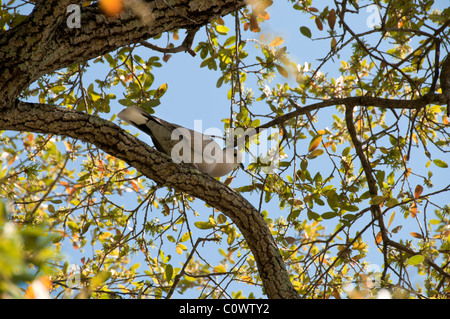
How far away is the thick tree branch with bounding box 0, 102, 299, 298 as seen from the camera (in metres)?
1.96

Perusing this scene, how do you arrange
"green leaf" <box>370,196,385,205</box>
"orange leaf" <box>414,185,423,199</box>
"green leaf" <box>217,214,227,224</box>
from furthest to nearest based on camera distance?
"green leaf" <box>217,214,227,224</box>
"orange leaf" <box>414,185,423,199</box>
"green leaf" <box>370,196,385,205</box>

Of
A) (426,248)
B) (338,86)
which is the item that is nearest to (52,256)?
(426,248)

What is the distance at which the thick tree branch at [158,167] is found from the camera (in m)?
1.96

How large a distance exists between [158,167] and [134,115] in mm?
735

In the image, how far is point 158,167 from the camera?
2.29 meters

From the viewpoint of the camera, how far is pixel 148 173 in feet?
7.60

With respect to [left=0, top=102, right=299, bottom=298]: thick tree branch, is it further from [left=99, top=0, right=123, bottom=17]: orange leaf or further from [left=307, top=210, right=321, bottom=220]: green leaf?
[left=99, top=0, right=123, bottom=17]: orange leaf

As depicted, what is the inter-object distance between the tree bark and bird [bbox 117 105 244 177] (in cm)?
69

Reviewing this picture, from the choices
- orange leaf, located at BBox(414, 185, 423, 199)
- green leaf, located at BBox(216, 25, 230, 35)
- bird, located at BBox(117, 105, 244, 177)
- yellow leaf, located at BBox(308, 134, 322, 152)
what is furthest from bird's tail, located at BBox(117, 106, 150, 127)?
orange leaf, located at BBox(414, 185, 423, 199)

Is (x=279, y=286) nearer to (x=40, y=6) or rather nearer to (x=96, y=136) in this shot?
(x=96, y=136)

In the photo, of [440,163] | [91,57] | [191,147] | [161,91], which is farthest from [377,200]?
[91,57]

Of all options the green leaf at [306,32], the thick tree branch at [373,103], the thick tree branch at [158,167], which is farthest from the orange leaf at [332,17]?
the thick tree branch at [158,167]

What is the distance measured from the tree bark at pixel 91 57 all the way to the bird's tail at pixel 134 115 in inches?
24.0
